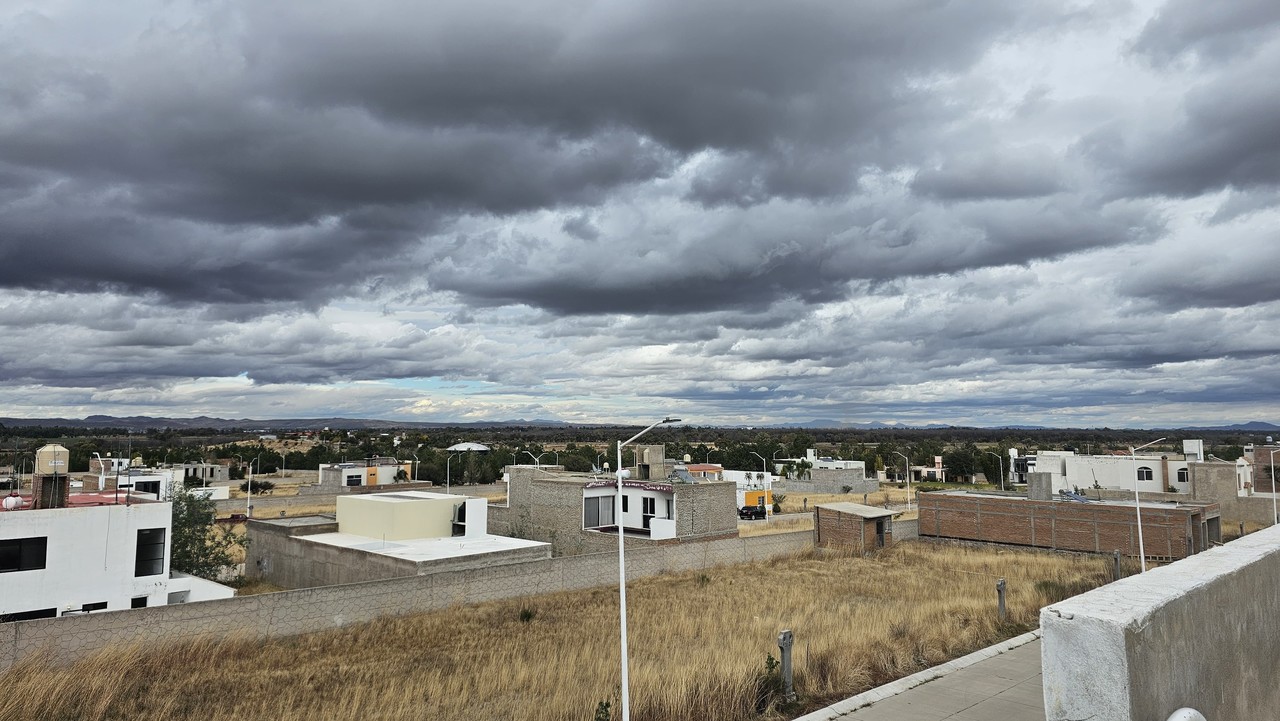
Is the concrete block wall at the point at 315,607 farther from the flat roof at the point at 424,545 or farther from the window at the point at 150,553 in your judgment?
the window at the point at 150,553

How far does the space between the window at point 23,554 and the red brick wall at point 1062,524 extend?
48.2 metres

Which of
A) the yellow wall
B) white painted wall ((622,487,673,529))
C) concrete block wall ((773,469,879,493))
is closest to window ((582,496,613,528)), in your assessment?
white painted wall ((622,487,673,529))

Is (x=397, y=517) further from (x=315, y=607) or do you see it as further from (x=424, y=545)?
(x=315, y=607)

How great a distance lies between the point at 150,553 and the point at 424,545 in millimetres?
12398

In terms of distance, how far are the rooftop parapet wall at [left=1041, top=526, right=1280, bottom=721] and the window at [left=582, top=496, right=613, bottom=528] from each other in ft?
126

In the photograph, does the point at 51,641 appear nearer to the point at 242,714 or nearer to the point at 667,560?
the point at 242,714

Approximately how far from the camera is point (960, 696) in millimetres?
14602

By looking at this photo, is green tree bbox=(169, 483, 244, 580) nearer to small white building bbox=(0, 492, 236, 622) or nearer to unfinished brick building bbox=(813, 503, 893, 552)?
small white building bbox=(0, 492, 236, 622)

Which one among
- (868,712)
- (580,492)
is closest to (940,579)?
(580,492)

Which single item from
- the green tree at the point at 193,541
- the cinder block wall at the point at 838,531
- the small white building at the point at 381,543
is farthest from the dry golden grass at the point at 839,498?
the green tree at the point at 193,541

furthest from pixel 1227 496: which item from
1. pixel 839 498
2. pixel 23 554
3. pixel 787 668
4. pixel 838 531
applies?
pixel 23 554

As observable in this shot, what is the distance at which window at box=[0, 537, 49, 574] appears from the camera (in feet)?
83.8

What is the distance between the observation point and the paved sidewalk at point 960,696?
1333cm

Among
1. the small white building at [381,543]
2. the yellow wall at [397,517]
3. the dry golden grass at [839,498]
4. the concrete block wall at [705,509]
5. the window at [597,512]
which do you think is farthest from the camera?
the dry golden grass at [839,498]
